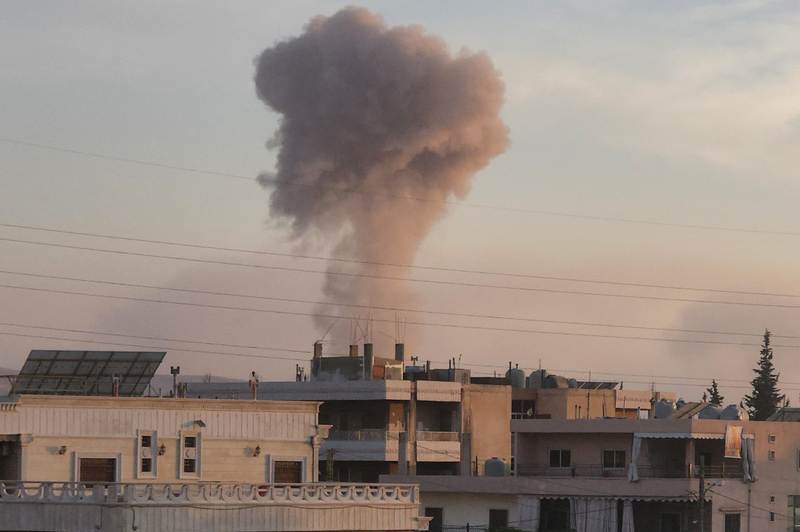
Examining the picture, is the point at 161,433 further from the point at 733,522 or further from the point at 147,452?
the point at 733,522

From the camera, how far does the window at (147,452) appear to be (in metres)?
48.2

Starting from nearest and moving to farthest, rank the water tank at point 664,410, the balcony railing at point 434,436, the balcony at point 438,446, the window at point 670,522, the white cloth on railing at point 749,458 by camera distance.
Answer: the window at point 670,522 → the white cloth on railing at point 749,458 → the water tank at point 664,410 → the balcony at point 438,446 → the balcony railing at point 434,436

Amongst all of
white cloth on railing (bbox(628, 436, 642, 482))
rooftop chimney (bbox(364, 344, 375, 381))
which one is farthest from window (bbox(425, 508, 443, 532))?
rooftop chimney (bbox(364, 344, 375, 381))

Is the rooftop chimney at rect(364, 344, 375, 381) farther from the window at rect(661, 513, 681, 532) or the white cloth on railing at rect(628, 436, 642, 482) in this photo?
the window at rect(661, 513, 681, 532)

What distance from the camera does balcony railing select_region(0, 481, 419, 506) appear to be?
40000 millimetres

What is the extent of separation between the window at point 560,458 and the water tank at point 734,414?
8.47 metres

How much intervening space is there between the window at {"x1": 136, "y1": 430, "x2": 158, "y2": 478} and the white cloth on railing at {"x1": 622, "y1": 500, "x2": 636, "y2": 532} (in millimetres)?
27724

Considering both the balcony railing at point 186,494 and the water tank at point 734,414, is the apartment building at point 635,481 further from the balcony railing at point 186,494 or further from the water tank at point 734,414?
the balcony railing at point 186,494

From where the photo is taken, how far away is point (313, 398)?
8019 cm

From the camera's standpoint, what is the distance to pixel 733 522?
66750 millimetres

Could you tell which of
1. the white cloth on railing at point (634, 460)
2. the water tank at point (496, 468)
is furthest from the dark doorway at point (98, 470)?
the water tank at point (496, 468)

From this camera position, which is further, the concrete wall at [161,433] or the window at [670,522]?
the window at [670,522]

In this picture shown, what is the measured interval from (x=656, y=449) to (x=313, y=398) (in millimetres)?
21602

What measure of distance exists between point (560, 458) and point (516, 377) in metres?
23.7
